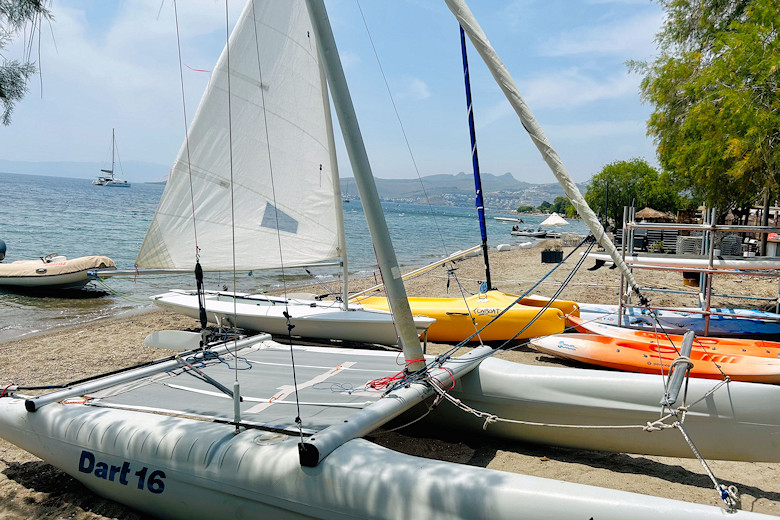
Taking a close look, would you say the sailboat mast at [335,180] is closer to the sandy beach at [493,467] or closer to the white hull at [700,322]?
the sandy beach at [493,467]

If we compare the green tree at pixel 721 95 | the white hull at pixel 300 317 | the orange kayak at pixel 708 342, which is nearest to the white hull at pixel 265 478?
the orange kayak at pixel 708 342

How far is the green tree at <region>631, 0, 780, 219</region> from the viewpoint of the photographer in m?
10.3

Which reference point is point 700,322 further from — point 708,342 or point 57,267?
point 57,267

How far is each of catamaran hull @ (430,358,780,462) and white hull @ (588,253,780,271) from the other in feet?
11.0

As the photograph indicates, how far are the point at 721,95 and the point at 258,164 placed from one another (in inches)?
394

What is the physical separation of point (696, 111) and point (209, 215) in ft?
35.1

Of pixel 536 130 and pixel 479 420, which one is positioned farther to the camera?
pixel 479 420

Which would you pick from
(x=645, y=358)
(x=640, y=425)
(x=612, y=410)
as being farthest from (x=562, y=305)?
(x=640, y=425)

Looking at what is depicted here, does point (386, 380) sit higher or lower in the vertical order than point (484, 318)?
higher

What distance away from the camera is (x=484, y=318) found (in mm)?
9539

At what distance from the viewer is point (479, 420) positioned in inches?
217

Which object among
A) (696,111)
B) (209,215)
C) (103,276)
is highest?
(696,111)

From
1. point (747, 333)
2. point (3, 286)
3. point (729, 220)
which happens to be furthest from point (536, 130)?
point (729, 220)

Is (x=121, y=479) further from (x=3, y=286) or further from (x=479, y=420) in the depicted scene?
(x=3, y=286)
